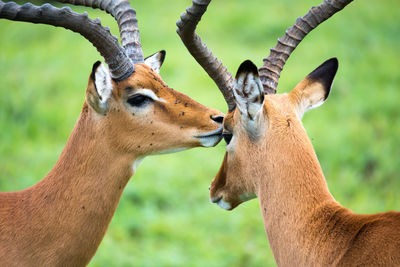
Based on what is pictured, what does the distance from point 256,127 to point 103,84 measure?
102 centimetres

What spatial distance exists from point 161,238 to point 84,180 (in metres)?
3.06

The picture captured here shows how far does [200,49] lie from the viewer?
341cm

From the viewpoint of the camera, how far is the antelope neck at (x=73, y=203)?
3.27 metres

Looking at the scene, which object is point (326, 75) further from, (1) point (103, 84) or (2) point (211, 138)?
(1) point (103, 84)

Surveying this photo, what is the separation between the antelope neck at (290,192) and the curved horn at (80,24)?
3.56 ft

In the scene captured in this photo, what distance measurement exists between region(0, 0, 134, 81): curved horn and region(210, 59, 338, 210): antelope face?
0.76 metres

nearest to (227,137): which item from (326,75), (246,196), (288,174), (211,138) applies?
(211,138)

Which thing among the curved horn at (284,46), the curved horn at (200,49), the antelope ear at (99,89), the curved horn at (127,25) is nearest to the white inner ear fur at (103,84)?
the antelope ear at (99,89)

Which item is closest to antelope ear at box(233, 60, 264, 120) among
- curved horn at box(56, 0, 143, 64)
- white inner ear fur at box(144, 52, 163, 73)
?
curved horn at box(56, 0, 143, 64)

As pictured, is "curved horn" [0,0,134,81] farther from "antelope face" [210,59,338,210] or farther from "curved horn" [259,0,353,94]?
"curved horn" [259,0,353,94]

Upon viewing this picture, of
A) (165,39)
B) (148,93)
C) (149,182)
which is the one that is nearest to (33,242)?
(148,93)

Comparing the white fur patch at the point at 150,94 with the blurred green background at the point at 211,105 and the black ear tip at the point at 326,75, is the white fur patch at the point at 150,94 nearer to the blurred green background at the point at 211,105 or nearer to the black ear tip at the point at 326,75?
the blurred green background at the point at 211,105

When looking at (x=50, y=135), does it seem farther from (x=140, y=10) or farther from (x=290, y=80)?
(x=140, y=10)

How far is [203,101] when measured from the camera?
9.12 m
